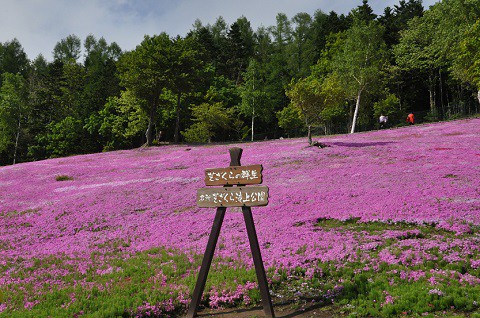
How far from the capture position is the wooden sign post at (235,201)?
8023 mm

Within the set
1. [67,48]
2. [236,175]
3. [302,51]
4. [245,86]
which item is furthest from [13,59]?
[236,175]

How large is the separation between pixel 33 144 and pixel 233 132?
37996 mm

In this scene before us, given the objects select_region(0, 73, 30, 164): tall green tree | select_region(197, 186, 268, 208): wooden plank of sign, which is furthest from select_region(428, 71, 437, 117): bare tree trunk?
select_region(0, 73, 30, 164): tall green tree

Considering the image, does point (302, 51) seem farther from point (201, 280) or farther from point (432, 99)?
point (201, 280)

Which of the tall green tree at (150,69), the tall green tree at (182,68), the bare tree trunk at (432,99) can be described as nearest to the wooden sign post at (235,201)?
the tall green tree at (150,69)

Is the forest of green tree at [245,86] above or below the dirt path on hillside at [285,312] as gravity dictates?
above

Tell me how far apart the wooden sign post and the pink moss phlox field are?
188 cm

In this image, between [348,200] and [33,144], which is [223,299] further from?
[33,144]

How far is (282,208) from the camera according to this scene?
1580 cm

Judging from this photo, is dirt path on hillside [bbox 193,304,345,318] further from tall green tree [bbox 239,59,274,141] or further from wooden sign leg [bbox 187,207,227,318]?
tall green tree [bbox 239,59,274,141]

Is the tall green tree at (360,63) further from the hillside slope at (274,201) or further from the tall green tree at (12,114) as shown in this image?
the tall green tree at (12,114)

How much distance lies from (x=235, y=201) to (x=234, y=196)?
0.40ft

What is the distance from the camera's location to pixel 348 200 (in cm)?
1560

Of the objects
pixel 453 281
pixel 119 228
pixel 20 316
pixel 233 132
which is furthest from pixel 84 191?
pixel 233 132
